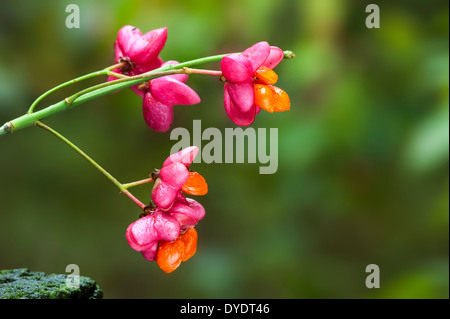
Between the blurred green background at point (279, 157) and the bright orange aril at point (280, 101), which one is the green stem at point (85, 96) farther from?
the blurred green background at point (279, 157)

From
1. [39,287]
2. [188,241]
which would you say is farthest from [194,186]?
[39,287]

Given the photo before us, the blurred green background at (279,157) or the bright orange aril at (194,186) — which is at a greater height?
the blurred green background at (279,157)

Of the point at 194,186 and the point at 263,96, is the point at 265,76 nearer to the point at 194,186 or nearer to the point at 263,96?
the point at 263,96

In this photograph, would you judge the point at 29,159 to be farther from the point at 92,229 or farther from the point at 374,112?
the point at 374,112

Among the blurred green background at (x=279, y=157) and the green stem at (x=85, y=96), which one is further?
the blurred green background at (x=279, y=157)

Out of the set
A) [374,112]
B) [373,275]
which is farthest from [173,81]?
[373,275]

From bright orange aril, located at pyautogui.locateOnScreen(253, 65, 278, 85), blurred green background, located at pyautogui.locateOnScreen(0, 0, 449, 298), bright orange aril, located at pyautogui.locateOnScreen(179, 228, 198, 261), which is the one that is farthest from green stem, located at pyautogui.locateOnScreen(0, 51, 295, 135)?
blurred green background, located at pyautogui.locateOnScreen(0, 0, 449, 298)

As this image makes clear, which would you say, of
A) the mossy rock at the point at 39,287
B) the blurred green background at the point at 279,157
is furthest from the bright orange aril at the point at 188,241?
the blurred green background at the point at 279,157
